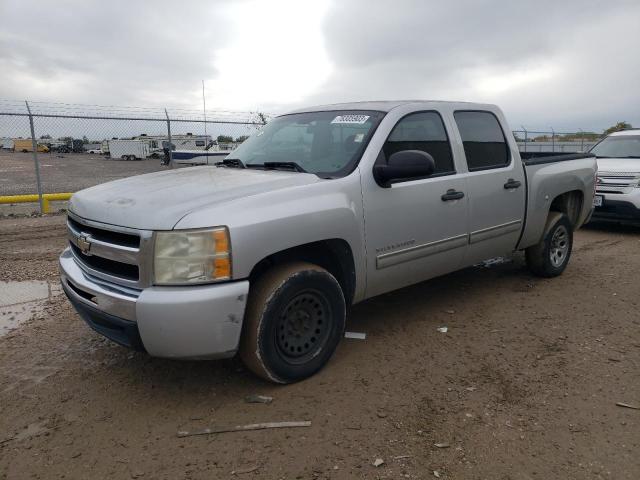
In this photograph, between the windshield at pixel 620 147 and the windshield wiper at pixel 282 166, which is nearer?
the windshield wiper at pixel 282 166

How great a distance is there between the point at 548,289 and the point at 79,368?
4429 millimetres

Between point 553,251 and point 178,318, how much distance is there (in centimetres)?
442

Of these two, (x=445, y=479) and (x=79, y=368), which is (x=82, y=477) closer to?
(x=79, y=368)

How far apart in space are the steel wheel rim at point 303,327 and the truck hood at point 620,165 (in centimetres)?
700

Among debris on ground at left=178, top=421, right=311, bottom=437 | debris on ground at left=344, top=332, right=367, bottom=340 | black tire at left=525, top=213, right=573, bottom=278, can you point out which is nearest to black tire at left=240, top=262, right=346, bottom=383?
debris on ground at left=178, top=421, right=311, bottom=437

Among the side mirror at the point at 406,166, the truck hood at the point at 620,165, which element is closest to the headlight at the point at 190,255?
the side mirror at the point at 406,166

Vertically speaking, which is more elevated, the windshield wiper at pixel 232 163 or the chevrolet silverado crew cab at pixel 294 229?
the windshield wiper at pixel 232 163

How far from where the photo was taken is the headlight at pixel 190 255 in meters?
2.74

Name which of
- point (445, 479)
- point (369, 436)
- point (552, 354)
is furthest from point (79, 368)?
point (552, 354)

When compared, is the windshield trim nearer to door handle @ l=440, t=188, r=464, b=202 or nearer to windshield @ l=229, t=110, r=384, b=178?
windshield @ l=229, t=110, r=384, b=178

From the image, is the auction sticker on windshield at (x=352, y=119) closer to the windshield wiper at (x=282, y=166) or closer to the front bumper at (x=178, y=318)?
the windshield wiper at (x=282, y=166)

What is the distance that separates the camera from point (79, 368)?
140 inches

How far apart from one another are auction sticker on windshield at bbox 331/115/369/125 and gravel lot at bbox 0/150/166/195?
11.3 meters

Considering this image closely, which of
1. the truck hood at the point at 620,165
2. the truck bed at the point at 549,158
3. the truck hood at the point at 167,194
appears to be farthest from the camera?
the truck hood at the point at 620,165
